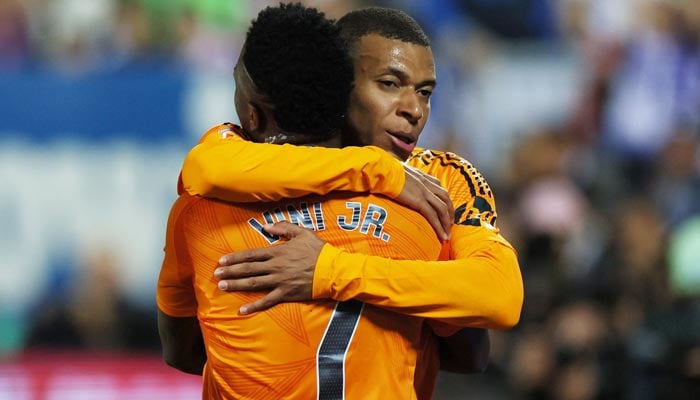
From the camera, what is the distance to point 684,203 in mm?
8336

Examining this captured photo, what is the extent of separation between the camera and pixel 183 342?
11.0ft

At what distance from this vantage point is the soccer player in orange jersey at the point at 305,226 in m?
2.86

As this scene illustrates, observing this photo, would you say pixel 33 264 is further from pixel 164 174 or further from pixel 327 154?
pixel 327 154

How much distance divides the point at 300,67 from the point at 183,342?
0.95 m

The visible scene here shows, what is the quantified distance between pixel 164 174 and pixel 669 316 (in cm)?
367

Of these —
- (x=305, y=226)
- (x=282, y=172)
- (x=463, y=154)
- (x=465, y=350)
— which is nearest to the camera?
(x=282, y=172)

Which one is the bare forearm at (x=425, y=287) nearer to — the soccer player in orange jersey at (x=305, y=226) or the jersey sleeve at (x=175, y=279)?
the soccer player in orange jersey at (x=305, y=226)

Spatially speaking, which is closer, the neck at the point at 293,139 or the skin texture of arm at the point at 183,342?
the neck at the point at 293,139

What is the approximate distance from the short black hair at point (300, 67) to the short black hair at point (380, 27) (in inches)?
9.8

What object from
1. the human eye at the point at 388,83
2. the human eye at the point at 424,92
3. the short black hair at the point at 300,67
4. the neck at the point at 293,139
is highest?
the human eye at the point at 424,92

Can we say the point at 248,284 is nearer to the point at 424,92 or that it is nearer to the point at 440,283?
the point at 440,283

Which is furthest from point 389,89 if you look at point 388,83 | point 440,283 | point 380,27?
point 440,283

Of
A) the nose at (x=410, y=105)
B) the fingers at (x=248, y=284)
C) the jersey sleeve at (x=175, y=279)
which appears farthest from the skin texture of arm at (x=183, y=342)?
the nose at (x=410, y=105)

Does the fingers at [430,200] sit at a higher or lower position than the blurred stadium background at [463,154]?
lower
